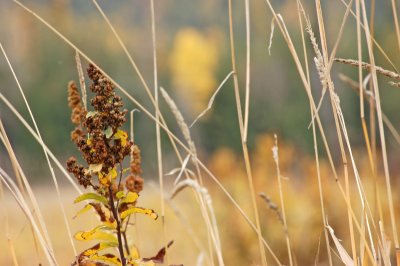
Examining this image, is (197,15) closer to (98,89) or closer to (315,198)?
(315,198)

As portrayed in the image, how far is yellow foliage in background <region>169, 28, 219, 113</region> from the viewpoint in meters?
29.4

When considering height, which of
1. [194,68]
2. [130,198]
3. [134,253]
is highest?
[194,68]

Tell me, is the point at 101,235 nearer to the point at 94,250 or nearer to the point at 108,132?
the point at 94,250

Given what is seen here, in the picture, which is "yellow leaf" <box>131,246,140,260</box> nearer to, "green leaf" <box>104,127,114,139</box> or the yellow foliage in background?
"green leaf" <box>104,127,114,139</box>

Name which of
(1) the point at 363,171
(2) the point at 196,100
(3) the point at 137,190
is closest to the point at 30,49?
(2) the point at 196,100

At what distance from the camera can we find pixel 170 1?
1893 inches

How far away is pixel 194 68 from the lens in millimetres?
30594

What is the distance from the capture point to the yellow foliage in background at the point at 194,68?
1159 inches

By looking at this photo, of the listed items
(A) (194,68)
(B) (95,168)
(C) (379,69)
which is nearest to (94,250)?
(B) (95,168)

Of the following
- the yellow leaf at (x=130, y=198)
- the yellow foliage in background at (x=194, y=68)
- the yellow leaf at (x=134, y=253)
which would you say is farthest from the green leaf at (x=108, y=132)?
the yellow foliage in background at (x=194, y=68)

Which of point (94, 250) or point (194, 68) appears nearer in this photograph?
point (94, 250)

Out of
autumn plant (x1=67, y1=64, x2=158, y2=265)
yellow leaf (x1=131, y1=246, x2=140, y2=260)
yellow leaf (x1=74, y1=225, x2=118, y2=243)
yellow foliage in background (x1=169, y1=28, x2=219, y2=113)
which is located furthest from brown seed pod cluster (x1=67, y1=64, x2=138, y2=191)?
yellow foliage in background (x1=169, y1=28, x2=219, y2=113)

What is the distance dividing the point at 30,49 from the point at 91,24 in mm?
3615

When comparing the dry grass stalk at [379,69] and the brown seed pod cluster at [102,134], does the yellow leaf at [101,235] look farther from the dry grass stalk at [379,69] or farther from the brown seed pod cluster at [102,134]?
the dry grass stalk at [379,69]
